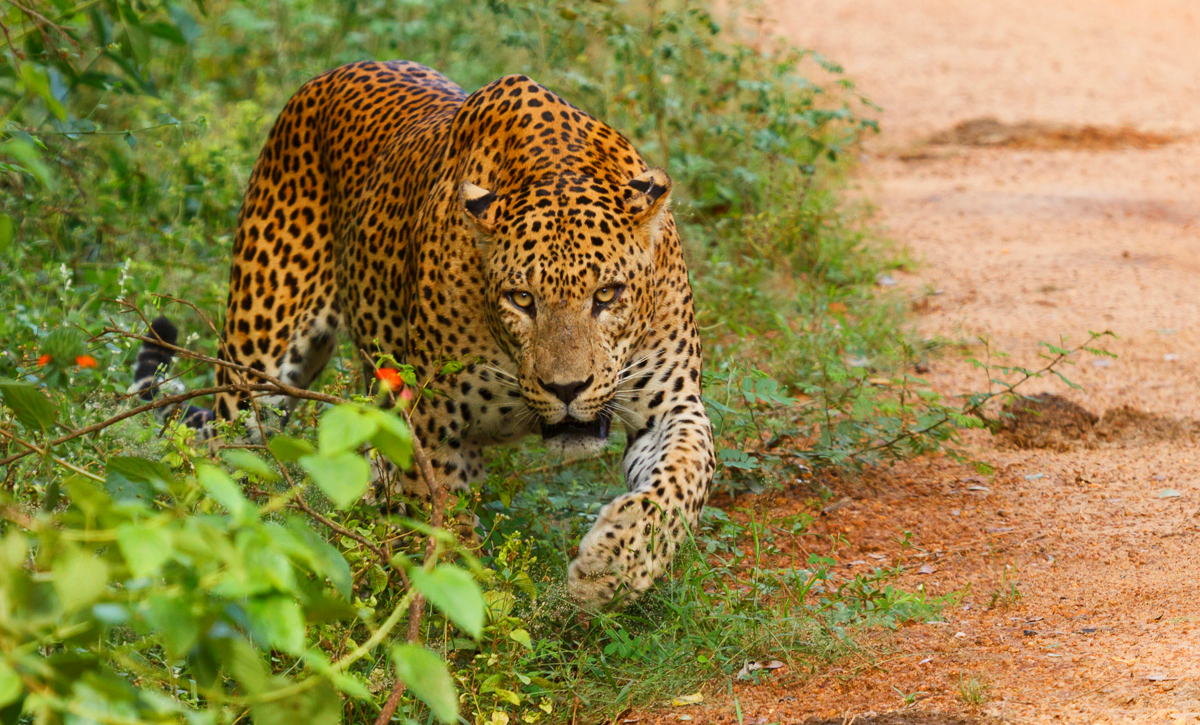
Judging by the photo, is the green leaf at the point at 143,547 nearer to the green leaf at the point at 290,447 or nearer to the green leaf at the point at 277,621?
the green leaf at the point at 277,621

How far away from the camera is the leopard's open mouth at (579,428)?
4.15 meters

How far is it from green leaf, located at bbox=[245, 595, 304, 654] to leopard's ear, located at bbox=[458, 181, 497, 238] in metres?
2.61

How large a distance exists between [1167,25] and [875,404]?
1289cm

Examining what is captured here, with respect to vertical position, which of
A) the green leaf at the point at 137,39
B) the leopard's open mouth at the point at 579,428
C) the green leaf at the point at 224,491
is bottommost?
the leopard's open mouth at the point at 579,428

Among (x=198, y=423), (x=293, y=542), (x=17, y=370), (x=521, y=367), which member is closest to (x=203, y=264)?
(x=198, y=423)

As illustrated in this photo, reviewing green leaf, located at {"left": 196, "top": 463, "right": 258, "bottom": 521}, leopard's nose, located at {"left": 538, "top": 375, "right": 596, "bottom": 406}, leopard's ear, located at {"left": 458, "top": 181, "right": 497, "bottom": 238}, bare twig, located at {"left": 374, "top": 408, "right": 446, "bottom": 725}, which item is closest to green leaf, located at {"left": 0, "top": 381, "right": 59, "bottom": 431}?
bare twig, located at {"left": 374, "top": 408, "right": 446, "bottom": 725}

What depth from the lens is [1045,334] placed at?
690 cm

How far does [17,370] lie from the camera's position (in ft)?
14.3

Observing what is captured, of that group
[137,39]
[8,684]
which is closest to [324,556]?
[8,684]

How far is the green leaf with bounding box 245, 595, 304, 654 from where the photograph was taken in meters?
1.58

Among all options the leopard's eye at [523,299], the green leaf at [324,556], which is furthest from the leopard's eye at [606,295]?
the green leaf at [324,556]

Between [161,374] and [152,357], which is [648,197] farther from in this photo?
[152,357]

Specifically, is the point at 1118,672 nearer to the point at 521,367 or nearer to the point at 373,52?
the point at 521,367

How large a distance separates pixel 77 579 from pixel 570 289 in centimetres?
254
